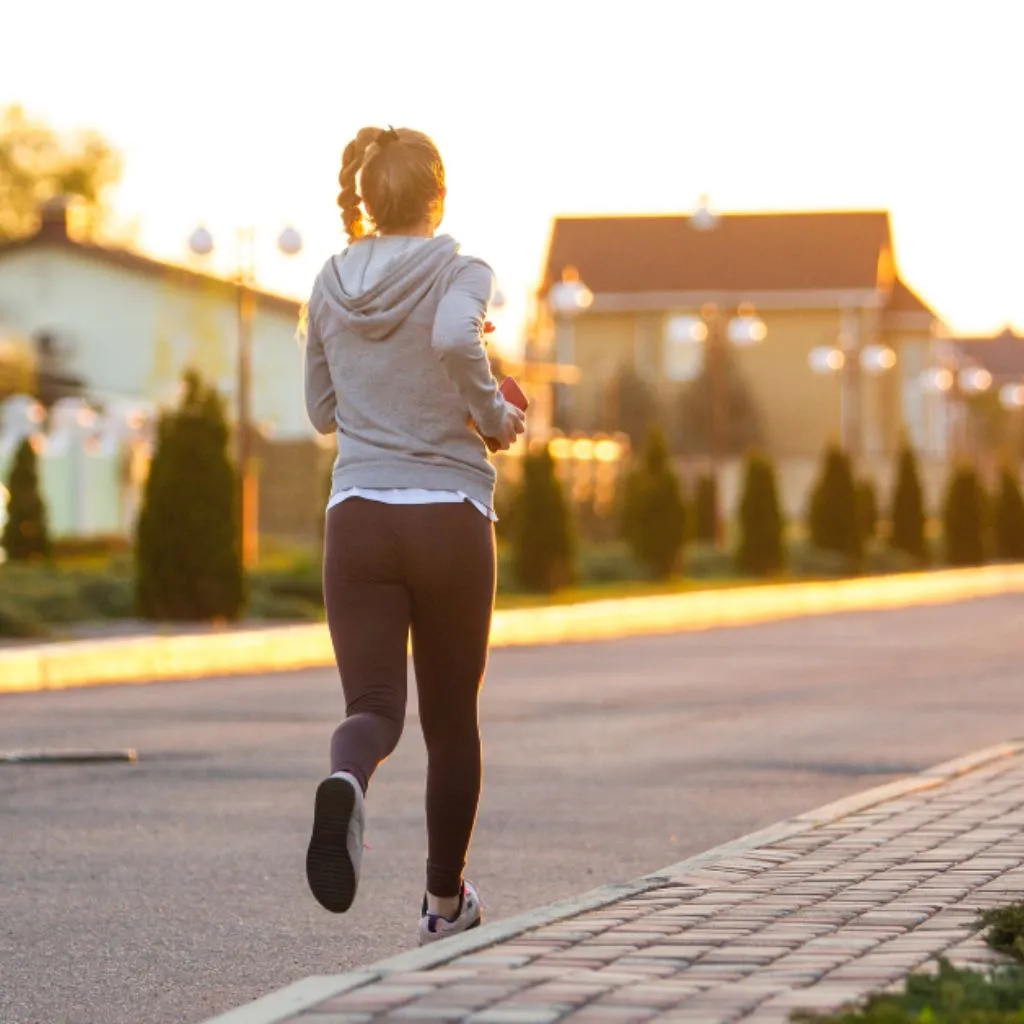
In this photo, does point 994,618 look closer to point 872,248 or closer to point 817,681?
point 817,681

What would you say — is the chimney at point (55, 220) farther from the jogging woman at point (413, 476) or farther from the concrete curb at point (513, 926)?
the jogging woman at point (413, 476)

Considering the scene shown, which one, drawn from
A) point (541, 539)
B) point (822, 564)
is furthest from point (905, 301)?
point (541, 539)

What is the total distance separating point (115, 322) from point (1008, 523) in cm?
2100

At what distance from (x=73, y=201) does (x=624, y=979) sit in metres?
62.4

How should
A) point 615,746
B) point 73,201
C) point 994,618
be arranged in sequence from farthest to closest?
point 73,201
point 994,618
point 615,746

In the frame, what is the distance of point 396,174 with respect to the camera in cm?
630

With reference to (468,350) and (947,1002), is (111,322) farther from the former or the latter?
(947,1002)

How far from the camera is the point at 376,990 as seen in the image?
507 centimetres

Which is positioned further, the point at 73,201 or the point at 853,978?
the point at 73,201

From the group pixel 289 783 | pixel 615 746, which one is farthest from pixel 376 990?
pixel 615 746

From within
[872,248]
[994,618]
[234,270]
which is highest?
[872,248]

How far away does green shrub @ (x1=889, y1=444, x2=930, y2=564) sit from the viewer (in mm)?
52031

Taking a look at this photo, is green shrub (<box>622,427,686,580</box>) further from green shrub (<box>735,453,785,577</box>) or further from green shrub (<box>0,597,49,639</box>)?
→ green shrub (<box>0,597,49,639</box>)

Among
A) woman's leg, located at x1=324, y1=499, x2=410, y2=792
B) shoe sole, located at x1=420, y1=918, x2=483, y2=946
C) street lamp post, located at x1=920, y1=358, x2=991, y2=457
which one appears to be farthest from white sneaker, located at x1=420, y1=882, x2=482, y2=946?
street lamp post, located at x1=920, y1=358, x2=991, y2=457
